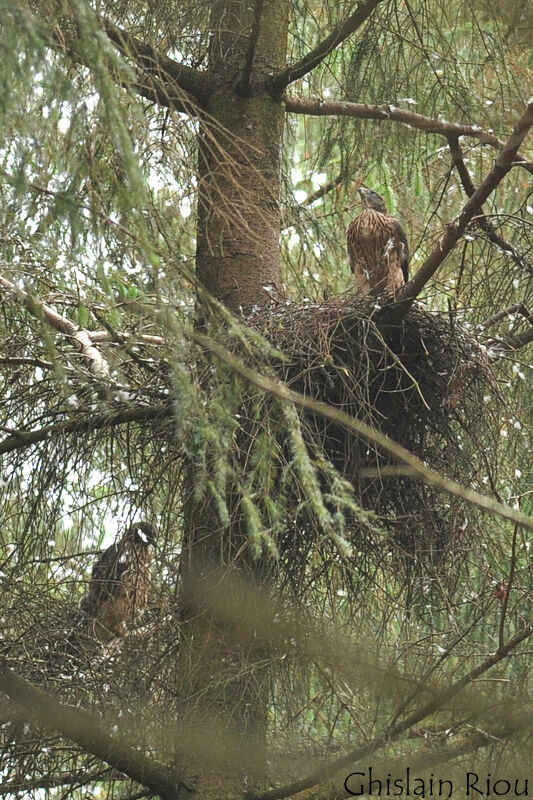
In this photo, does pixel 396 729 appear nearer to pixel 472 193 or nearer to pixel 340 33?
pixel 472 193

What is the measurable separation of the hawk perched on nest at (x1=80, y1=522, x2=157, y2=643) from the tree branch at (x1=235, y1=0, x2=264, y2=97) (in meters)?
1.67

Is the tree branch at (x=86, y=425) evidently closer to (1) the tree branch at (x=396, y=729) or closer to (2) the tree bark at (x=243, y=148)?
(2) the tree bark at (x=243, y=148)

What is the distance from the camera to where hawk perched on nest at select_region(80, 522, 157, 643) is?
3.87 metres

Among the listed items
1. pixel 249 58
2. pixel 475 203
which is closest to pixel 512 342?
pixel 475 203

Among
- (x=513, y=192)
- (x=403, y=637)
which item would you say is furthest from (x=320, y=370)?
(x=513, y=192)

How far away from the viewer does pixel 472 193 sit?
424cm

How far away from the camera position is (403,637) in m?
3.88

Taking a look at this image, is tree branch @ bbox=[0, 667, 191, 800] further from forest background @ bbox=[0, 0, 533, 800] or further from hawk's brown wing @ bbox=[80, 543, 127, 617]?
hawk's brown wing @ bbox=[80, 543, 127, 617]

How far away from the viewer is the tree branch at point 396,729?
2881 millimetres

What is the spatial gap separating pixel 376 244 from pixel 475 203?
2.06 m

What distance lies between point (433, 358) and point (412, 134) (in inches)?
51.9

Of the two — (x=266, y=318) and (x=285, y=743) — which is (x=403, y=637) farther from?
(x=266, y=318)

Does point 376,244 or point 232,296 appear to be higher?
point 376,244

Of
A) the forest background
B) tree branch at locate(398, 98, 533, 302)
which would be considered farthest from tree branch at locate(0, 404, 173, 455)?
tree branch at locate(398, 98, 533, 302)
